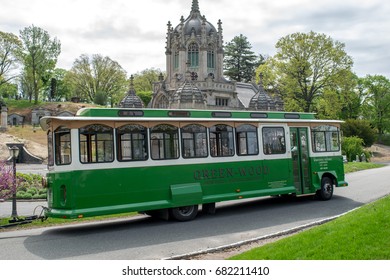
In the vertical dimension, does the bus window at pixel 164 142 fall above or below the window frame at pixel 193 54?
below

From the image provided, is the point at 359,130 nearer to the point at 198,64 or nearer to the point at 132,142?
the point at 198,64

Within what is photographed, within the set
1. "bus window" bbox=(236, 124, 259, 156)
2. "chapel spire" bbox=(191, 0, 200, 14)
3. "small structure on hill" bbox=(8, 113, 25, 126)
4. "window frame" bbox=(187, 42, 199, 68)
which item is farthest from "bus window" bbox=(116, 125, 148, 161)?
"small structure on hill" bbox=(8, 113, 25, 126)

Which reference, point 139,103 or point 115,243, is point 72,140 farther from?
point 139,103

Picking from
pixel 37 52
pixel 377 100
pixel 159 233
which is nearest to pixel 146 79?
pixel 37 52

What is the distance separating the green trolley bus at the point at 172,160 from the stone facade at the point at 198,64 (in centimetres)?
3723

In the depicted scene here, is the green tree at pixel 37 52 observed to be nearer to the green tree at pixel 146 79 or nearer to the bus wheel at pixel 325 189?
the green tree at pixel 146 79

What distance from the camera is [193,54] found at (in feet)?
192

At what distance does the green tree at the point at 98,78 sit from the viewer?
292 ft

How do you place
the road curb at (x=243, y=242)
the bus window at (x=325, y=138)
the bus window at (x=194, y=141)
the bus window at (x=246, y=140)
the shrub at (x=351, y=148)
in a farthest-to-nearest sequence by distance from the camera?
the shrub at (x=351, y=148) < the bus window at (x=325, y=138) < the bus window at (x=246, y=140) < the bus window at (x=194, y=141) < the road curb at (x=243, y=242)

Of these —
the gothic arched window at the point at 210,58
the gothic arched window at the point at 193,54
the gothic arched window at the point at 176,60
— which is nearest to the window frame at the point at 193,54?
→ the gothic arched window at the point at 193,54

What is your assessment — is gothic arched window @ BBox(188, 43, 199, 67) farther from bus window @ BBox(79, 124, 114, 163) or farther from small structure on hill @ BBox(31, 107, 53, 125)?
bus window @ BBox(79, 124, 114, 163)

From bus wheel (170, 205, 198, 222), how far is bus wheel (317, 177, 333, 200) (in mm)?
6429

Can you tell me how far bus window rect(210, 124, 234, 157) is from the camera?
14.2m

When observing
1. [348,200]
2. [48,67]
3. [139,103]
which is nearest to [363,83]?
[139,103]
